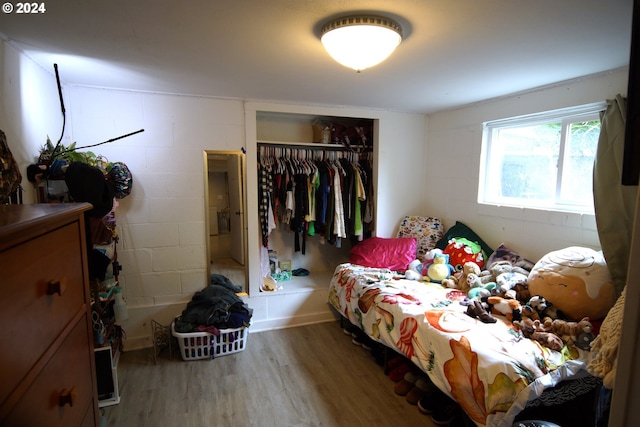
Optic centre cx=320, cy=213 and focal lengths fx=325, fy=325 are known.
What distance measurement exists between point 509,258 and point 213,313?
246cm

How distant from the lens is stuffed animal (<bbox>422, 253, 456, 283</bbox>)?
9.01ft

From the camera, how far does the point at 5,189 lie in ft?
4.71

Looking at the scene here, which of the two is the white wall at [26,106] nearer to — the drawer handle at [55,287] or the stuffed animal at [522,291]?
the drawer handle at [55,287]

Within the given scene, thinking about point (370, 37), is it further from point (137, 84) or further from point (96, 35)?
point (137, 84)

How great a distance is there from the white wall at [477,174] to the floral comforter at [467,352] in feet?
2.64

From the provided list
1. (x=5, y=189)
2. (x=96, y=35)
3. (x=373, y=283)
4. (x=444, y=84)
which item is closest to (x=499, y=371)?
(x=373, y=283)

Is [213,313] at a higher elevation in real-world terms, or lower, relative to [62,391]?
lower

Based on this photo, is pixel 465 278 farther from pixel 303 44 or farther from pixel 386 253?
pixel 303 44

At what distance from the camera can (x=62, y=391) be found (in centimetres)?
82

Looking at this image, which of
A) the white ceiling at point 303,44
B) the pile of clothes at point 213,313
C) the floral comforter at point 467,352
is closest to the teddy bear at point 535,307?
the floral comforter at point 467,352

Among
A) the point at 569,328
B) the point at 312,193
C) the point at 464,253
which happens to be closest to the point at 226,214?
the point at 312,193

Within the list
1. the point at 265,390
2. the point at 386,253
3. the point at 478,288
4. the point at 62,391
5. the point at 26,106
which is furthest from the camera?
the point at 386,253

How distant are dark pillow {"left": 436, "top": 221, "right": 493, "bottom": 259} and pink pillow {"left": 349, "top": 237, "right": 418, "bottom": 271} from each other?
27 centimetres

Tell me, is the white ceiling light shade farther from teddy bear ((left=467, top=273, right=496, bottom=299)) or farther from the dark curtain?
teddy bear ((left=467, top=273, right=496, bottom=299))
